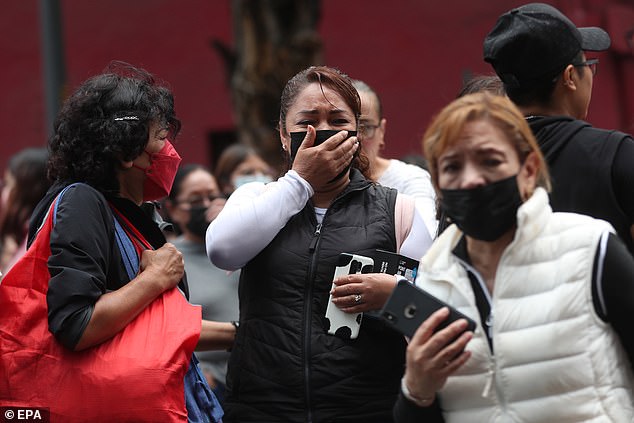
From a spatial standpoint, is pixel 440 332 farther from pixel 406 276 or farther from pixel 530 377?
pixel 406 276

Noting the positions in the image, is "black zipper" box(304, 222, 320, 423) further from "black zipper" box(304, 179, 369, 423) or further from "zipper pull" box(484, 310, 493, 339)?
"zipper pull" box(484, 310, 493, 339)

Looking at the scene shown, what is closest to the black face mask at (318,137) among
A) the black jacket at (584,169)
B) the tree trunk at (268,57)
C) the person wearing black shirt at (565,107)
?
the person wearing black shirt at (565,107)

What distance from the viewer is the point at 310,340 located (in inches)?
126

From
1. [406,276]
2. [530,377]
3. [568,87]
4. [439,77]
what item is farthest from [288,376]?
[439,77]

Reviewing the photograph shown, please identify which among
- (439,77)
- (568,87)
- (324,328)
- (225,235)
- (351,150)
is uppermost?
(568,87)

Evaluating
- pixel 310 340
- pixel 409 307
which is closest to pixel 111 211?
pixel 310 340

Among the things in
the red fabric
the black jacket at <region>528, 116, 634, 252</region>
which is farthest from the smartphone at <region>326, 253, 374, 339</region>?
the black jacket at <region>528, 116, 634, 252</region>

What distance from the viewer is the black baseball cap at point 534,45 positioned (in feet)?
9.83

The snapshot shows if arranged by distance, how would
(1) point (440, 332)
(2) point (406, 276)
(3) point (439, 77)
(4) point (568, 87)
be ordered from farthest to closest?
1. (3) point (439, 77)
2. (2) point (406, 276)
3. (4) point (568, 87)
4. (1) point (440, 332)

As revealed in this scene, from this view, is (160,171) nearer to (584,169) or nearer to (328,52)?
(584,169)

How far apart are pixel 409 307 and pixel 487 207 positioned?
1.02ft

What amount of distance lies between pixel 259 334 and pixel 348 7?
928 cm

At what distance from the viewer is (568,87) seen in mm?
3053

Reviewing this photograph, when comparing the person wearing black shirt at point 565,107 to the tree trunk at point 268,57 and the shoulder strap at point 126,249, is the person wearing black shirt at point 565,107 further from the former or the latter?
the tree trunk at point 268,57
